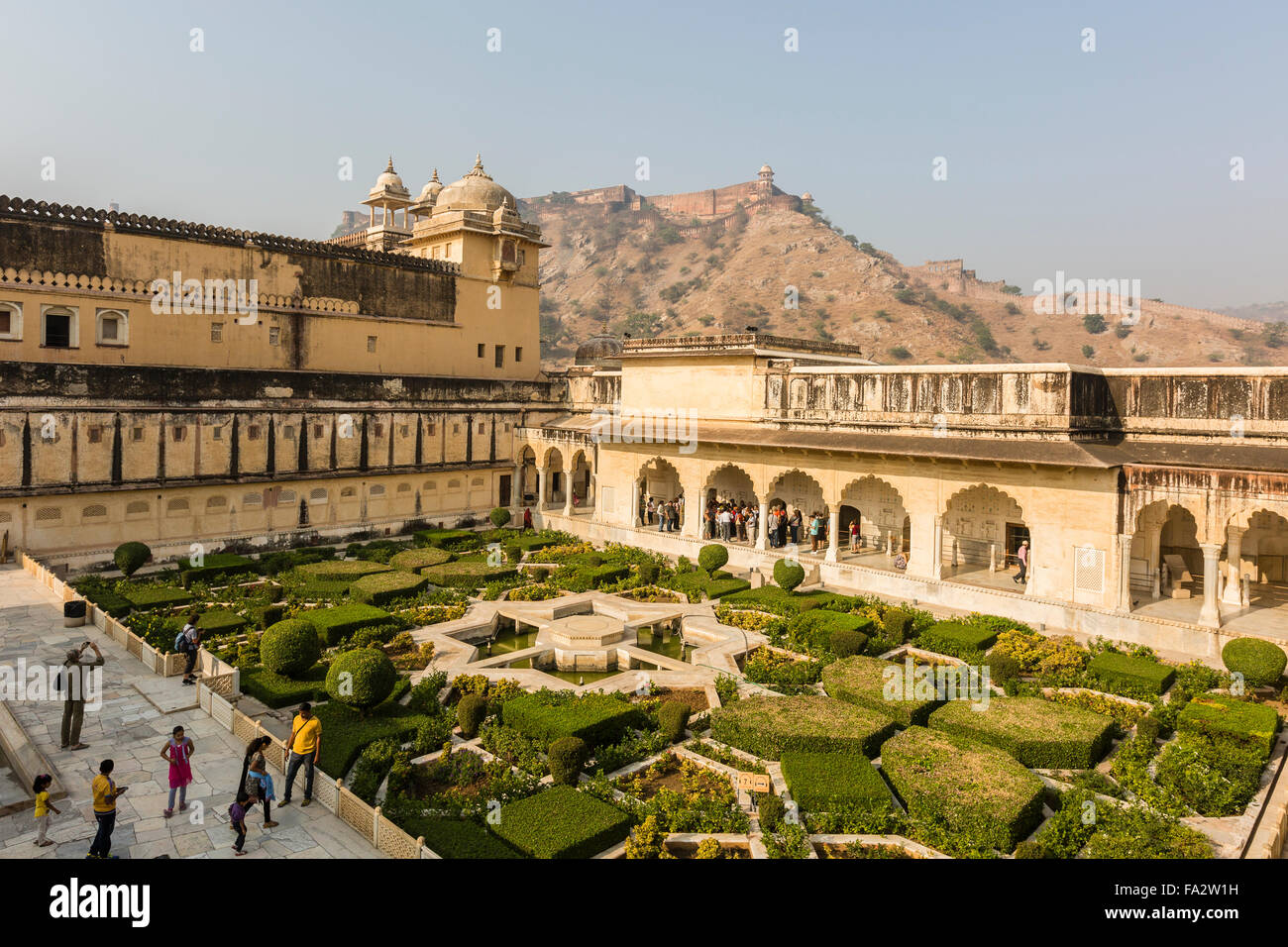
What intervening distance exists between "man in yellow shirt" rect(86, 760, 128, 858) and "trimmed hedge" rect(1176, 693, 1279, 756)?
15392 millimetres

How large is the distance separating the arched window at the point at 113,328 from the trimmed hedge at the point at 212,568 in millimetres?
8034

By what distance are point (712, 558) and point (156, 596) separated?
1472 centimetres

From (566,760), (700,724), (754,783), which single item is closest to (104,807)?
(566,760)

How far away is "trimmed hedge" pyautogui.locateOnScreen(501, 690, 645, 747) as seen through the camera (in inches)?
513

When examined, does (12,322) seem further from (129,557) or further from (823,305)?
(823,305)

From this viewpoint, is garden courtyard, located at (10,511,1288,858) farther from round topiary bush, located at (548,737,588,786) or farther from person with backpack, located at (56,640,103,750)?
person with backpack, located at (56,640,103,750)

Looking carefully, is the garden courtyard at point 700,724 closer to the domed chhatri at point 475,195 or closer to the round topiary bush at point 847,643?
the round topiary bush at point 847,643

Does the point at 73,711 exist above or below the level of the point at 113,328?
below

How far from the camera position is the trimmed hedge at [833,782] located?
36.7 feet

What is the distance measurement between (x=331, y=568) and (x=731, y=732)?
49.0 ft

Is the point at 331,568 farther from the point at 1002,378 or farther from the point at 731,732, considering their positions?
the point at 1002,378

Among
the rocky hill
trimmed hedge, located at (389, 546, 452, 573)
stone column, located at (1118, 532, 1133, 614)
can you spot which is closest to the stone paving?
A: trimmed hedge, located at (389, 546, 452, 573)

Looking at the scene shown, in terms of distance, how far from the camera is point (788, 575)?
2220cm

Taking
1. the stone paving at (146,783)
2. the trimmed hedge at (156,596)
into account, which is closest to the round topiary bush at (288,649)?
the stone paving at (146,783)
